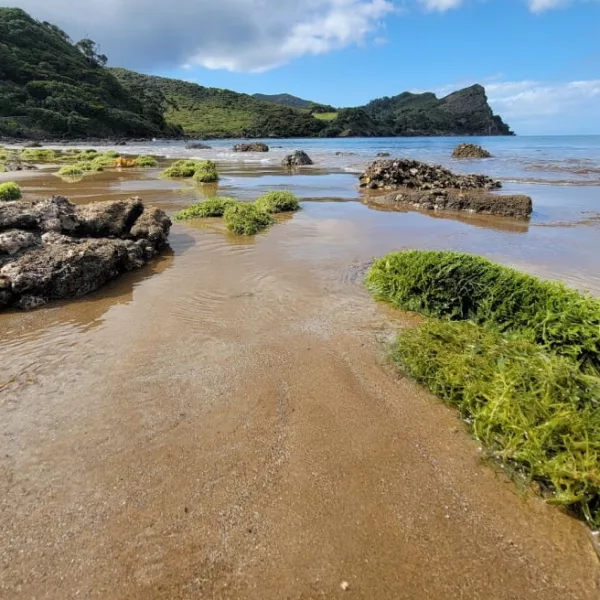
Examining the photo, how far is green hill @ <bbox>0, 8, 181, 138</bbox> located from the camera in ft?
231

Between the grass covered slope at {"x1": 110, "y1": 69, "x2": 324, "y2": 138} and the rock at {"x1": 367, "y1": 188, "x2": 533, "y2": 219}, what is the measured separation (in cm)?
11482

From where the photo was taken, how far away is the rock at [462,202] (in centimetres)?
1064

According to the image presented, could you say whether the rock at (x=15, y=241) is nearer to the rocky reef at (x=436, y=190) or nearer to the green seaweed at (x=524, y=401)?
the green seaweed at (x=524, y=401)

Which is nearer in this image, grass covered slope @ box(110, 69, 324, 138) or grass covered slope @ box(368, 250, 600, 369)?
grass covered slope @ box(368, 250, 600, 369)

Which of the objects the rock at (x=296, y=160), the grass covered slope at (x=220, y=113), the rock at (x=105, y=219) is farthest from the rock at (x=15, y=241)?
the grass covered slope at (x=220, y=113)

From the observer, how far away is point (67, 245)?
5746 millimetres

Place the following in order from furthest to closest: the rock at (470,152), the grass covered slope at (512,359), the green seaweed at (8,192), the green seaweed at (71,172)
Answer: the rock at (470,152)
the green seaweed at (71,172)
the green seaweed at (8,192)
the grass covered slope at (512,359)

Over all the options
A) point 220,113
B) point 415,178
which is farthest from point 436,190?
point 220,113

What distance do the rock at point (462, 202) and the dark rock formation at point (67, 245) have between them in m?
7.76

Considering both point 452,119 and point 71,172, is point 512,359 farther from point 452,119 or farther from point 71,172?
point 452,119

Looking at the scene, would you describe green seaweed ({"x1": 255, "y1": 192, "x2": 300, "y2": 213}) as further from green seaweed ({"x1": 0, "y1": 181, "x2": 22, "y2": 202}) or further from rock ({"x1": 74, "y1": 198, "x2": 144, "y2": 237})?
green seaweed ({"x1": 0, "y1": 181, "x2": 22, "y2": 202})

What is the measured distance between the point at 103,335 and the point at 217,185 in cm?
1361

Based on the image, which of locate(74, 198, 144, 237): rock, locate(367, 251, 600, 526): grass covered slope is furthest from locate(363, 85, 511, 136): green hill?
locate(367, 251, 600, 526): grass covered slope

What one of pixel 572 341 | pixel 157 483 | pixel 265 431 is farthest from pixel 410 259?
pixel 157 483
